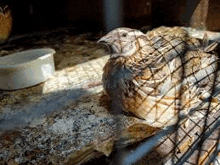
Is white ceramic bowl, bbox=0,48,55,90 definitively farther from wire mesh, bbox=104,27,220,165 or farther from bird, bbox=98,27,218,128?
wire mesh, bbox=104,27,220,165

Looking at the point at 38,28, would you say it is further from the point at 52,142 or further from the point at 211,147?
the point at 211,147

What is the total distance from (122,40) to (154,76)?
0.38 meters

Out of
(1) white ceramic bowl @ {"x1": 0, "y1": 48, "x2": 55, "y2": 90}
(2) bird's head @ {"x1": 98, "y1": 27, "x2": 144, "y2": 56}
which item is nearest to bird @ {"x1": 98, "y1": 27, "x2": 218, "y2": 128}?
(2) bird's head @ {"x1": 98, "y1": 27, "x2": 144, "y2": 56}

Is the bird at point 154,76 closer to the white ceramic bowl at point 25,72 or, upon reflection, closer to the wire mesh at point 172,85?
the wire mesh at point 172,85

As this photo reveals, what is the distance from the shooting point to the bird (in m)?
1.79

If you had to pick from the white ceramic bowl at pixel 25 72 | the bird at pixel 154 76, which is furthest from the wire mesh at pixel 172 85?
the white ceramic bowl at pixel 25 72

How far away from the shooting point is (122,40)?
1.88 m

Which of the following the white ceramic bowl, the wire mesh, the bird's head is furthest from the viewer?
the white ceramic bowl

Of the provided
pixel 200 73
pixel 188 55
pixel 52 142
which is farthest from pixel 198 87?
pixel 52 142

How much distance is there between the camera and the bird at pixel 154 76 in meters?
1.79

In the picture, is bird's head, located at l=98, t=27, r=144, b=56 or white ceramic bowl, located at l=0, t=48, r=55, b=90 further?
white ceramic bowl, located at l=0, t=48, r=55, b=90

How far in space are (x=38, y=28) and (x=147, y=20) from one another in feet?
8.26

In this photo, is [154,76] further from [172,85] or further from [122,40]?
[122,40]

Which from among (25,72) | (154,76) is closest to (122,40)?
(154,76)
